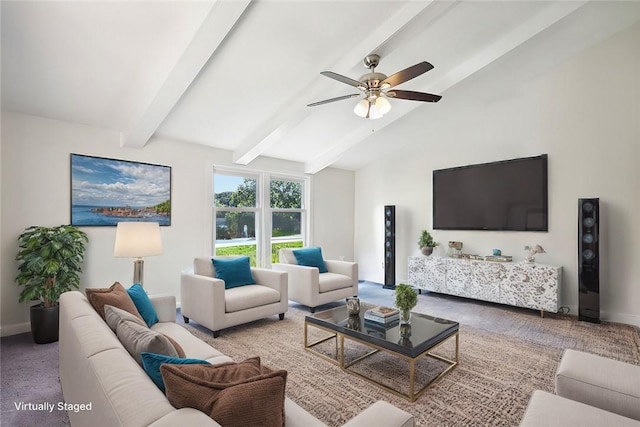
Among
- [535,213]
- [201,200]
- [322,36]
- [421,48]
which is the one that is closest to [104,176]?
[201,200]

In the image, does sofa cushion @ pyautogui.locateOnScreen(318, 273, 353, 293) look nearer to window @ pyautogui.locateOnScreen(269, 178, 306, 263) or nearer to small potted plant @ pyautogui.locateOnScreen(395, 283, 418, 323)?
window @ pyautogui.locateOnScreen(269, 178, 306, 263)

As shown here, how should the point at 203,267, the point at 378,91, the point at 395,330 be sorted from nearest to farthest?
the point at 395,330 < the point at 378,91 < the point at 203,267

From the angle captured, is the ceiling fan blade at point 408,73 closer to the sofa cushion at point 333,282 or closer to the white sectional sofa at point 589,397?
the white sectional sofa at point 589,397

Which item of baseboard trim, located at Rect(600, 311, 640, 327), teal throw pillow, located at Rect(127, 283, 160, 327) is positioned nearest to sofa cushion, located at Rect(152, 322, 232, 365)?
teal throw pillow, located at Rect(127, 283, 160, 327)

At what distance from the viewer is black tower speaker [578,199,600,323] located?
3.61 metres

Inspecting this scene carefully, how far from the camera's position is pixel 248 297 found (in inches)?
136

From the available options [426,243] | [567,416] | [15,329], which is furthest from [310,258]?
[567,416]

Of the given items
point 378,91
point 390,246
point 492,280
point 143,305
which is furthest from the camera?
point 390,246

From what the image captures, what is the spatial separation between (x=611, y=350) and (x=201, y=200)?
484 centimetres

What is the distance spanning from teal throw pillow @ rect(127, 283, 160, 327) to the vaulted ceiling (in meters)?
1.81

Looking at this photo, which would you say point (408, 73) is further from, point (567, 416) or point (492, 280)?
point (492, 280)

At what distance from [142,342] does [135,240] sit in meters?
1.92

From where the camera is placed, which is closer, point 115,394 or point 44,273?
point 115,394

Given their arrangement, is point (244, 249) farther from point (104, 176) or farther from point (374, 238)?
point (374, 238)
